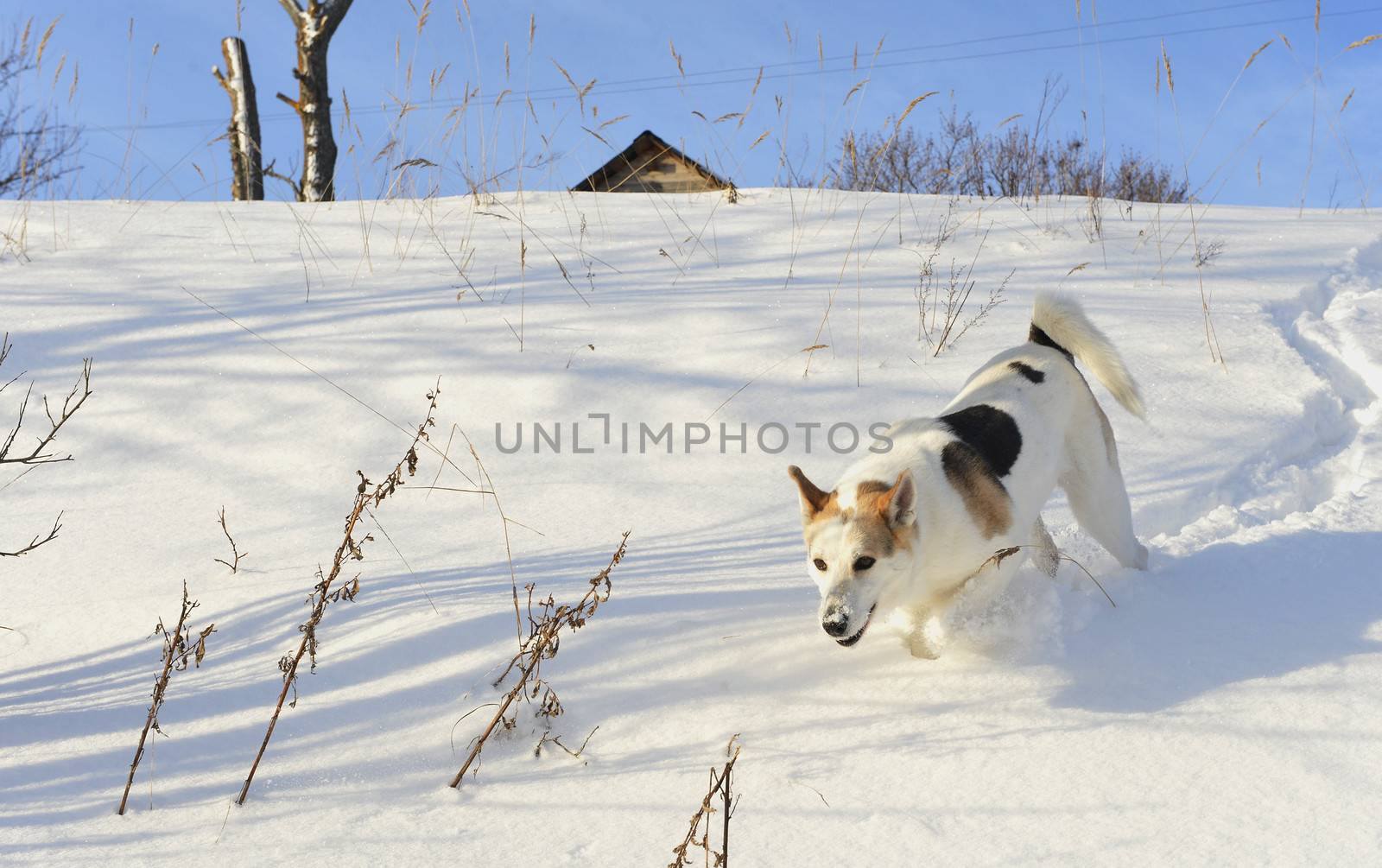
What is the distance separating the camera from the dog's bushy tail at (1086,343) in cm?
361

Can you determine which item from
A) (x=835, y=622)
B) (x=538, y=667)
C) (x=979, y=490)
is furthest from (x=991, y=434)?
(x=538, y=667)

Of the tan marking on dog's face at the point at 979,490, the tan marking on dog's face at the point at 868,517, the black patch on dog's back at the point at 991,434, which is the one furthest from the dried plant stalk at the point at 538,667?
the black patch on dog's back at the point at 991,434

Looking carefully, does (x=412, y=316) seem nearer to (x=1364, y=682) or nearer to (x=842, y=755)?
(x=842, y=755)

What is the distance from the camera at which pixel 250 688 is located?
2.59 meters

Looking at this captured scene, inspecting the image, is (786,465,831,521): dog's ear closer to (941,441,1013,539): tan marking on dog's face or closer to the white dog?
the white dog

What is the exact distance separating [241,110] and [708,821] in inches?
473

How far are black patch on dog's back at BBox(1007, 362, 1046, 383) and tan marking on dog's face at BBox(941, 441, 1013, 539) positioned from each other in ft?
1.95

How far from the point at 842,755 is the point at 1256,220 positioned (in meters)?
7.80

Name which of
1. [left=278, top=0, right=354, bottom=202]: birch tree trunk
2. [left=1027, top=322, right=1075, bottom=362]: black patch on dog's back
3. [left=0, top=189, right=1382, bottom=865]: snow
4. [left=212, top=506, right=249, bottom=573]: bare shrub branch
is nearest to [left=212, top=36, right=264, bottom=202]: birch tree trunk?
[left=278, top=0, right=354, bottom=202]: birch tree trunk

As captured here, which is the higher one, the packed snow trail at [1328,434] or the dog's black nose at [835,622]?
the packed snow trail at [1328,434]

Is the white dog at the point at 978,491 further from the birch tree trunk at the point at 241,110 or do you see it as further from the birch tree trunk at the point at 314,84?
the birch tree trunk at the point at 241,110

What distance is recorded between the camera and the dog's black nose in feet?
8.13

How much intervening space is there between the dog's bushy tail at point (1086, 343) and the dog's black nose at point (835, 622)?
1.77 meters

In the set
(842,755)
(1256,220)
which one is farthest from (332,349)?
(1256,220)
